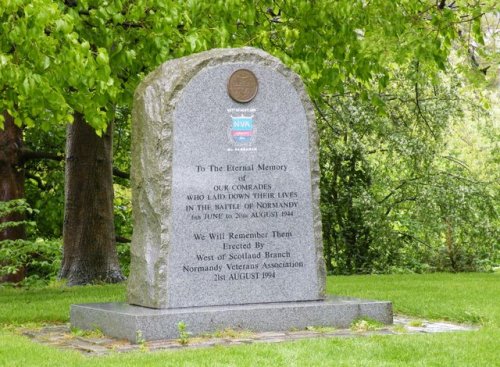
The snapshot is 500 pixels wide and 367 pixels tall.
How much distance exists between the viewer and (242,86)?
9.95m

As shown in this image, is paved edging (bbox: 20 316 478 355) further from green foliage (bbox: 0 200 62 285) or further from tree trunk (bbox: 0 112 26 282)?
tree trunk (bbox: 0 112 26 282)

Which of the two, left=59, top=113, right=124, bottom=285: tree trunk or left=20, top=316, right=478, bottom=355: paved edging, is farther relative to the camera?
left=59, top=113, right=124, bottom=285: tree trunk

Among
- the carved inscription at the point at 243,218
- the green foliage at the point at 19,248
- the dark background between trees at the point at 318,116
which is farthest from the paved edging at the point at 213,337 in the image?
the dark background between trees at the point at 318,116

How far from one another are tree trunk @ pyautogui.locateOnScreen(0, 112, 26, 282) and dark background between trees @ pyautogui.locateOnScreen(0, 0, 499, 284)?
0.03 meters

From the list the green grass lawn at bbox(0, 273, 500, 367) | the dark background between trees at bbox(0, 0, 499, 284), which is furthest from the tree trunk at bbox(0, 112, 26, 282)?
the green grass lawn at bbox(0, 273, 500, 367)

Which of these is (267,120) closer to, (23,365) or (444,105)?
(23,365)

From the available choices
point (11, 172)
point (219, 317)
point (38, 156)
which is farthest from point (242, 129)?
point (38, 156)

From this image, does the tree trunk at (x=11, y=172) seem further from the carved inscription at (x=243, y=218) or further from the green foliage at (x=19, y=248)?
the carved inscription at (x=243, y=218)

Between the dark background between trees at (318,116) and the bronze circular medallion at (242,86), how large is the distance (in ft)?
7.31

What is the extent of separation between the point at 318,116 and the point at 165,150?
433 inches

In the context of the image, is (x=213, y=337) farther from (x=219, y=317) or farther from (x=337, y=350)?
(x=337, y=350)

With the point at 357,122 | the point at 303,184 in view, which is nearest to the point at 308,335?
the point at 303,184

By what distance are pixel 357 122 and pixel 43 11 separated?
10334mm

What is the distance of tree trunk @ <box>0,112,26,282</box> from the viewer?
18266mm
